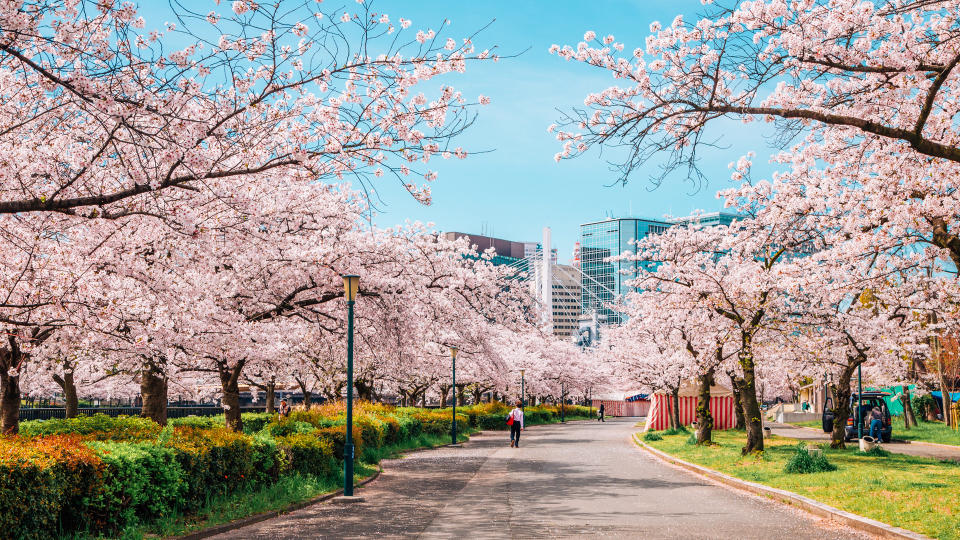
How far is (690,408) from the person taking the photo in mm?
43156

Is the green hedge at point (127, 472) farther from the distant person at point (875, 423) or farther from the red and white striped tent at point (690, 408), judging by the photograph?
the red and white striped tent at point (690, 408)

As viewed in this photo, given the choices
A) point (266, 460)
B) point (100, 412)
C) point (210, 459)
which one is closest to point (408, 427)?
point (266, 460)

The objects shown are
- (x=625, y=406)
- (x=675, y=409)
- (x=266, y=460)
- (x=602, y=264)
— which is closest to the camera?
(x=266, y=460)

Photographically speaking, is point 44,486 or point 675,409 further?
point 675,409

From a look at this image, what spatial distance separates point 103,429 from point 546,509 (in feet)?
38.3

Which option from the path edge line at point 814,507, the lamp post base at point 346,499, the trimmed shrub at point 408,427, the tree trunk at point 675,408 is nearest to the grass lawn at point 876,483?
the path edge line at point 814,507

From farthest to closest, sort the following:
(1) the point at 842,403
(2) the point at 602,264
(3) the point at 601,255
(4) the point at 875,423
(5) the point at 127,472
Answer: (2) the point at 602,264 → (3) the point at 601,255 → (4) the point at 875,423 → (1) the point at 842,403 → (5) the point at 127,472

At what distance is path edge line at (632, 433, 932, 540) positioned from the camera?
9.45 meters

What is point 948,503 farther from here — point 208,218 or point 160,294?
point 160,294

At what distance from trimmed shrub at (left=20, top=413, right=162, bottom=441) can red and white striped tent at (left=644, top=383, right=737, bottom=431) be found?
30193mm

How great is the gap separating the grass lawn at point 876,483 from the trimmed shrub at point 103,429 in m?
10.7

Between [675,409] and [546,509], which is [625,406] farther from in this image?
[546,509]

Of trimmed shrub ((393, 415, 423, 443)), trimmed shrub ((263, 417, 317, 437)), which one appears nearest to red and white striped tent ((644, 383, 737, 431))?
trimmed shrub ((393, 415, 423, 443))

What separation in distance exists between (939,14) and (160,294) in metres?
13.7
